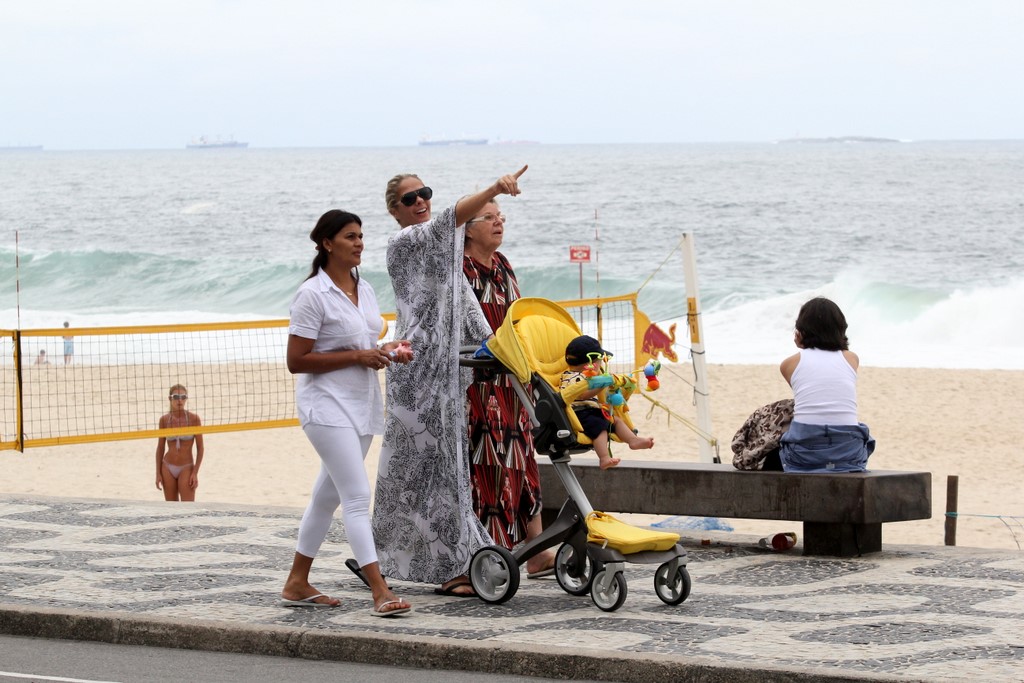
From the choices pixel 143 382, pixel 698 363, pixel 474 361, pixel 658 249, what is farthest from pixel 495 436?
pixel 658 249

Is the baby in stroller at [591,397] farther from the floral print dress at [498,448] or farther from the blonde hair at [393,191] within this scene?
the blonde hair at [393,191]

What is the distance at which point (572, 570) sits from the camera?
285 inches

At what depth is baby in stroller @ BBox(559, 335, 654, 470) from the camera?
267 inches

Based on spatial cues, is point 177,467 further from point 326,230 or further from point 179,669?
point 179,669

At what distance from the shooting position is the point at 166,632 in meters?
6.62

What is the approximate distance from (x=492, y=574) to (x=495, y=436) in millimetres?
655

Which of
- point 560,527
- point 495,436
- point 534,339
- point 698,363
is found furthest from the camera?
point 698,363

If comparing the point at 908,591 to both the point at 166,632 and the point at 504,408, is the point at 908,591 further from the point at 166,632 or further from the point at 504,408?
the point at 166,632

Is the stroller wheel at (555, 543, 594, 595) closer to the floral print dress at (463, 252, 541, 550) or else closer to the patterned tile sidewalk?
the patterned tile sidewalk

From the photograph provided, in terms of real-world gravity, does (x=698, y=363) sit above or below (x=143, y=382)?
above

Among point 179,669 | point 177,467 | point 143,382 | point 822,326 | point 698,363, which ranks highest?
point 822,326

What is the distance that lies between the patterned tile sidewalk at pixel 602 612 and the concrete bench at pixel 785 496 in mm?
185

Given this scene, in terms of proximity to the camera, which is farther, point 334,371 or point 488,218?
point 488,218

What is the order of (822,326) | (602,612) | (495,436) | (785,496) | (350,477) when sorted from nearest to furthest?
(350,477) < (602,612) < (495,436) < (785,496) < (822,326)
